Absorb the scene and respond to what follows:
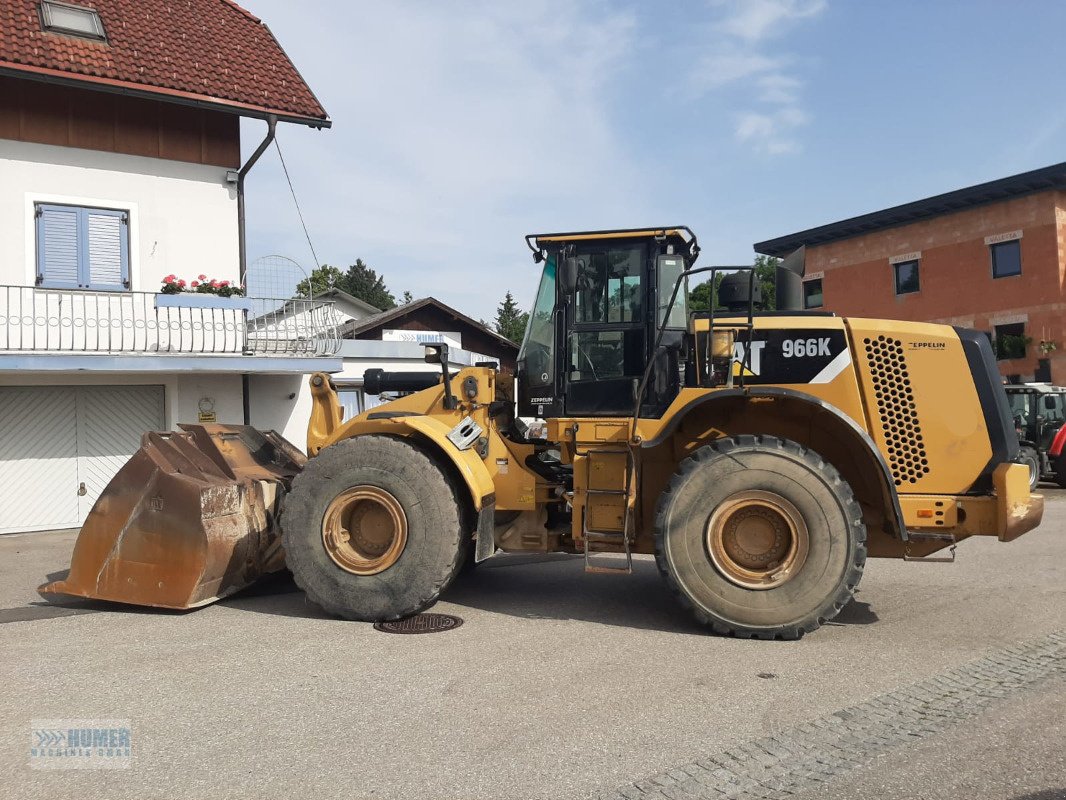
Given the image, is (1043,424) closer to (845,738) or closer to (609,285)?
(609,285)

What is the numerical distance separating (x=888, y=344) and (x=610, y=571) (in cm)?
253

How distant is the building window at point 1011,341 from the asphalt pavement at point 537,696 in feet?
70.0

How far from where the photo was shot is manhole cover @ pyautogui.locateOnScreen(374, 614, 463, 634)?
612 cm

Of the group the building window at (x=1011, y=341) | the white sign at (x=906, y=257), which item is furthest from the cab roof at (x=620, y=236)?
the white sign at (x=906, y=257)

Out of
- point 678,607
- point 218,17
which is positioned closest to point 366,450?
point 678,607

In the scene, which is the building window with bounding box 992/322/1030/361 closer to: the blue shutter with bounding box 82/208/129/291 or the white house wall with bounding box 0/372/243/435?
the white house wall with bounding box 0/372/243/435

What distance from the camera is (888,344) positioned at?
5.91 m

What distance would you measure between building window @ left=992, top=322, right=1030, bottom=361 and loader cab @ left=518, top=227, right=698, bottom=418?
2252cm

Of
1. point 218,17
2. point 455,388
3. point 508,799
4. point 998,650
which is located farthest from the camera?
point 218,17

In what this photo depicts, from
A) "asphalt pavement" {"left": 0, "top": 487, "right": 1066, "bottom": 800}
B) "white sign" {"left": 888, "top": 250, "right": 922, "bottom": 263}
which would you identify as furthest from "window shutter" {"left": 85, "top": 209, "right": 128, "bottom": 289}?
"white sign" {"left": 888, "top": 250, "right": 922, "bottom": 263}

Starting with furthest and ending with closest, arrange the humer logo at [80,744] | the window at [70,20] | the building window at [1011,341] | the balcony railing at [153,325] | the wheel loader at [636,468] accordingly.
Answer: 1. the building window at [1011,341]
2. the window at [70,20]
3. the balcony railing at [153,325]
4. the wheel loader at [636,468]
5. the humer logo at [80,744]

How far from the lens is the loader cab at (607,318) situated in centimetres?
647

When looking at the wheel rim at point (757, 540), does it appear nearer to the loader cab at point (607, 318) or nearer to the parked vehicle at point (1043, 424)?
the loader cab at point (607, 318)

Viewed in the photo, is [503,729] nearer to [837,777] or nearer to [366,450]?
[837,777]
